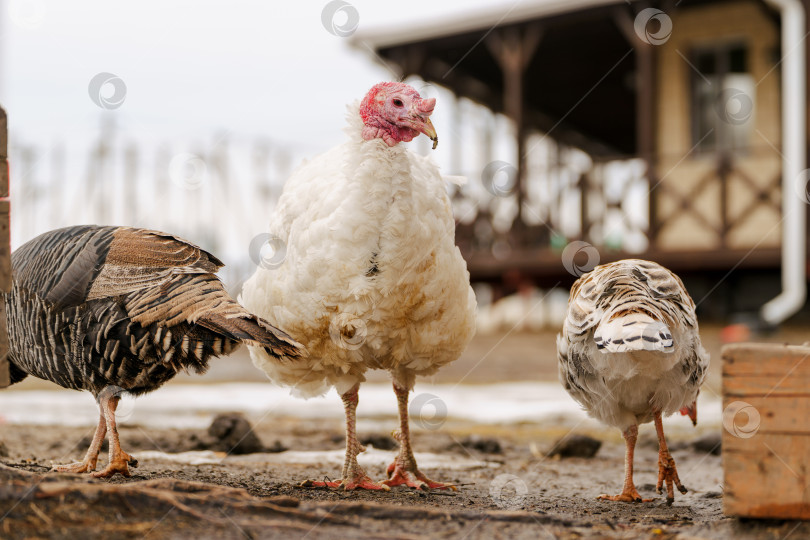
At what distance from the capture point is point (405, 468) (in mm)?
4453

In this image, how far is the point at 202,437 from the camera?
18.3ft

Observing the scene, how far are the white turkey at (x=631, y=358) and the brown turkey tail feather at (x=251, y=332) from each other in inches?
55.4

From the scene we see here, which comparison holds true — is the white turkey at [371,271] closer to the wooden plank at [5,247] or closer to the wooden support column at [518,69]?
the wooden plank at [5,247]

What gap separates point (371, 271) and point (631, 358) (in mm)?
1317

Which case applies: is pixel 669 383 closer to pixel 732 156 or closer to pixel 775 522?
pixel 775 522

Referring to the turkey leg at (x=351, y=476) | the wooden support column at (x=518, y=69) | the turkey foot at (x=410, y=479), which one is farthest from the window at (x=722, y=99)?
the turkey leg at (x=351, y=476)

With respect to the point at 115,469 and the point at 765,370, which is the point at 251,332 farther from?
the point at 765,370

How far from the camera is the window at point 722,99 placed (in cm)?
1357

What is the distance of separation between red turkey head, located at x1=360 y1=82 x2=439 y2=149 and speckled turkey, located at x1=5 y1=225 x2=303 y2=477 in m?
1.11

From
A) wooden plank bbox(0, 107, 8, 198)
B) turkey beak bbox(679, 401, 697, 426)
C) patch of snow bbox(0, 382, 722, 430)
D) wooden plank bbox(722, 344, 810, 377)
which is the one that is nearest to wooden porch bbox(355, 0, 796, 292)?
patch of snow bbox(0, 382, 722, 430)

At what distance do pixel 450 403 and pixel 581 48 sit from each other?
32.2ft

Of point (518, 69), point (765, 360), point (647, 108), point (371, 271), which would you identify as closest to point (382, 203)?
point (371, 271)

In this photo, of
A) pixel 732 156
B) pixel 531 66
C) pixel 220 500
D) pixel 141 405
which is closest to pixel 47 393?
pixel 141 405

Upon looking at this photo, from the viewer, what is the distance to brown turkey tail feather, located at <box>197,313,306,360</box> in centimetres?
346
